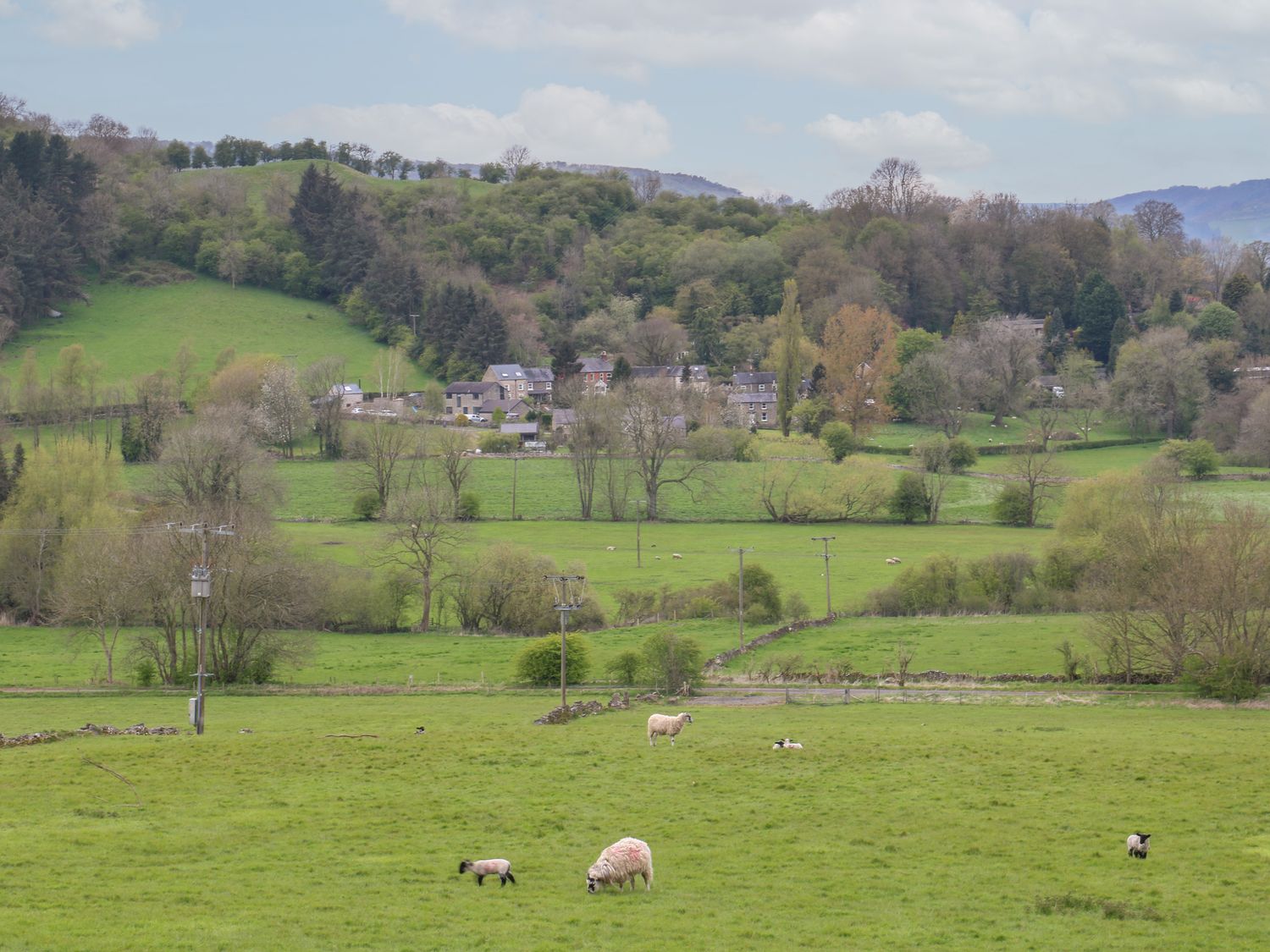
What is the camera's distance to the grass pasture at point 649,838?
707 inches

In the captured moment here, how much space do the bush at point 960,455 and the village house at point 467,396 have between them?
52.7 m

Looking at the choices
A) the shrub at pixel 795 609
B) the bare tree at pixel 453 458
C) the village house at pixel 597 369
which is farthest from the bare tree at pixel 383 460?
the village house at pixel 597 369

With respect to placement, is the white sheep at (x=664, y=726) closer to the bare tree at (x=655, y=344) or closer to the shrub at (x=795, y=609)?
the shrub at (x=795, y=609)

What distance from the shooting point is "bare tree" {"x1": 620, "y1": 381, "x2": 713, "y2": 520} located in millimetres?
94250

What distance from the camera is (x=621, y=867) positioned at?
19531mm

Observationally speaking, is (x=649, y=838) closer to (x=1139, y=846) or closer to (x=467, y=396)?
(x=1139, y=846)

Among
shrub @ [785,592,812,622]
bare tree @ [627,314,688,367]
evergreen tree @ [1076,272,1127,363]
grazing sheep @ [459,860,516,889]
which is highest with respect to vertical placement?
evergreen tree @ [1076,272,1127,363]

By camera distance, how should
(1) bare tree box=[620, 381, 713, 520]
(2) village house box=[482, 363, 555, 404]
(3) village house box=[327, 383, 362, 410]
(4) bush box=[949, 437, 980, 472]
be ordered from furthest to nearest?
(2) village house box=[482, 363, 555, 404] → (3) village house box=[327, 383, 362, 410] → (4) bush box=[949, 437, 980, 472] → (1) bare tree box=[620, 381, 713, 520]

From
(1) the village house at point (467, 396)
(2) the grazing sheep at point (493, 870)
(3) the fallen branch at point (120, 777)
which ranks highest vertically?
(1) the village house at point (467, 396)

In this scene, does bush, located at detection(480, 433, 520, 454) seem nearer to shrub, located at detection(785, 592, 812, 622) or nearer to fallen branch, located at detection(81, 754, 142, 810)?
shrub, located at detection(785, 592, 812, 622)

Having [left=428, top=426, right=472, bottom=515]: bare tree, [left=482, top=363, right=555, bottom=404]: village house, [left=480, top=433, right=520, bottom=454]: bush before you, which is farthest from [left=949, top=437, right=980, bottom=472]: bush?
[left=482, top=363, right=555, bottom=404]: village house

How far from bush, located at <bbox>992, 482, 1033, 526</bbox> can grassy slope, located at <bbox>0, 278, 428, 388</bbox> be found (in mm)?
77251

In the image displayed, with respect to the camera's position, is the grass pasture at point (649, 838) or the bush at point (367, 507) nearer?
the grass pasture at point (649, 838)

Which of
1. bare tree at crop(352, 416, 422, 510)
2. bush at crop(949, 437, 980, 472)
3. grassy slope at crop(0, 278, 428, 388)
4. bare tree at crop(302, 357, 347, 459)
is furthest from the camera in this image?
grassy slope at crop(0, 278, 428, 388)
